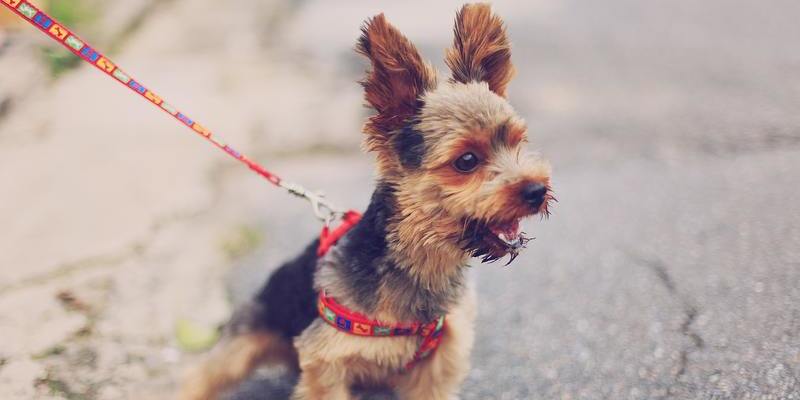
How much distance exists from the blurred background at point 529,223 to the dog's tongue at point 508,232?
1.26 metres

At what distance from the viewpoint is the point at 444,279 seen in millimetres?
2945

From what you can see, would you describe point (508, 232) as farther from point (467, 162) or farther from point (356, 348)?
point (356, 348)

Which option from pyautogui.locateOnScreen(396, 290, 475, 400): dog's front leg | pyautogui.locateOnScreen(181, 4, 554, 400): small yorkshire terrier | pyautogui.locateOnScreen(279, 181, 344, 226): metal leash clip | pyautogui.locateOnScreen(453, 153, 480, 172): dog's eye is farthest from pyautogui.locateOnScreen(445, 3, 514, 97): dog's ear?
pyautogui.locateOnScreen(396, 290, 475, 400): dog's front leg

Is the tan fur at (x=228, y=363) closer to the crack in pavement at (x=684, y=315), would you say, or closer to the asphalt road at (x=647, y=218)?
the asphalt road at (x=647, y=218)

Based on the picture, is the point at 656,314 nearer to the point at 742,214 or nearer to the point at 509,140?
the point at 742,214

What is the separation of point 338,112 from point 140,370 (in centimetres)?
386

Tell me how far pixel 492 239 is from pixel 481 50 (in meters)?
0.94

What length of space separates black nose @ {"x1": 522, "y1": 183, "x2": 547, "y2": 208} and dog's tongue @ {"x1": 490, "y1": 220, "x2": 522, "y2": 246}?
129 millimetres

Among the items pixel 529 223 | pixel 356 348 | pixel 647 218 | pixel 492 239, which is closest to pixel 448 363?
pixel 356 348

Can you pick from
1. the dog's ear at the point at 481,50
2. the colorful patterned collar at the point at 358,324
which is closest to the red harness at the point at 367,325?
the colorful patterned collar at the point at 358,324

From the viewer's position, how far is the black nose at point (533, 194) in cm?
254

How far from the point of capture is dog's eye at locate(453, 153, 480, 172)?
8.92 feet

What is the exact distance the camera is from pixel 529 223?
16.9 ft

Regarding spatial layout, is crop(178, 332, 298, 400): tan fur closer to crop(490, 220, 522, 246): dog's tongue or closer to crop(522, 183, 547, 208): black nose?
crop(490, 220, 522, 246): dog's tongue
